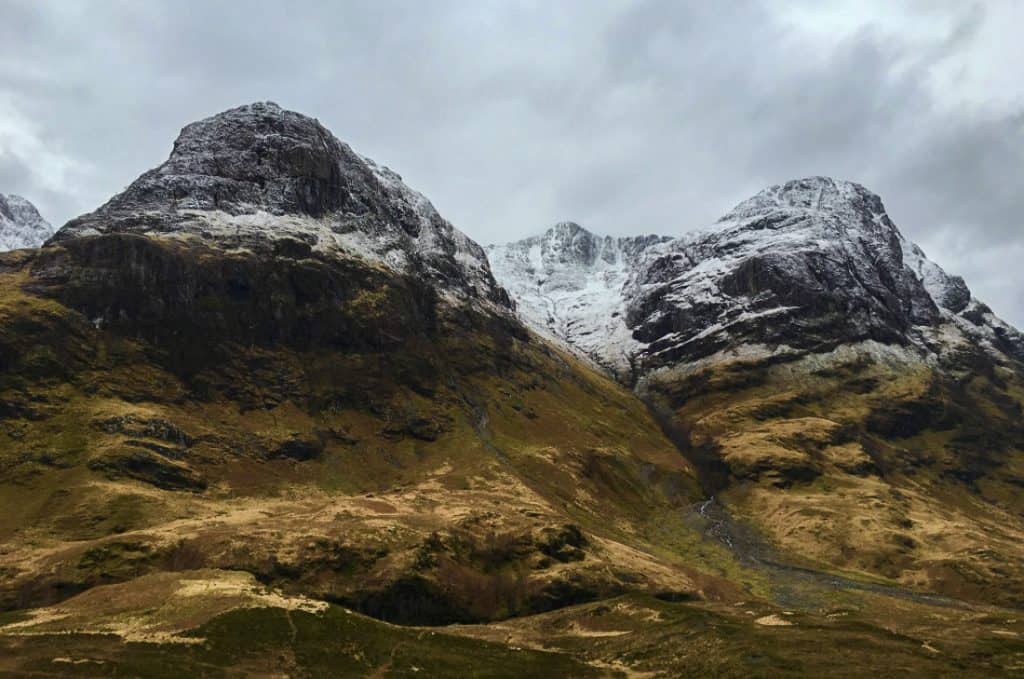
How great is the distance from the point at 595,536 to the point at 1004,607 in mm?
88941

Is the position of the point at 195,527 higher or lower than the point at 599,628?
higher

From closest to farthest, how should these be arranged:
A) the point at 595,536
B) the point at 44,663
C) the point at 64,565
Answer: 1. the point at 44,663
2. the point at 64,565
3. the point at 595,536

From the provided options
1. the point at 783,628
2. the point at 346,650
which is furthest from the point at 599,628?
the point at 346,650

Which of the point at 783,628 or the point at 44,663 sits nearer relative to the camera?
the point at 44,663

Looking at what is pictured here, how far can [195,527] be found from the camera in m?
141

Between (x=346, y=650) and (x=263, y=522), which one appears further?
(x=263, y=522)

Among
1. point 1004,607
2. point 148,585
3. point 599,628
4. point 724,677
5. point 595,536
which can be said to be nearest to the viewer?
point 724,677

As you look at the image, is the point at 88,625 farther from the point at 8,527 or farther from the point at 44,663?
the point at 8,527

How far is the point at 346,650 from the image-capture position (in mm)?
76375

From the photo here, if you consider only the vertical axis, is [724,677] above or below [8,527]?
below

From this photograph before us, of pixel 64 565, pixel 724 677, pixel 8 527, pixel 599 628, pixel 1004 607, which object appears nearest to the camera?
pixel 724 677

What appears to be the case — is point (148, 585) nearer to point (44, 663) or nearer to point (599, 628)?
point (44, 663)

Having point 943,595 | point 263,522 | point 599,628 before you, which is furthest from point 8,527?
point 943,595

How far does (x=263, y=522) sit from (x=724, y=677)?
96.7 metres
